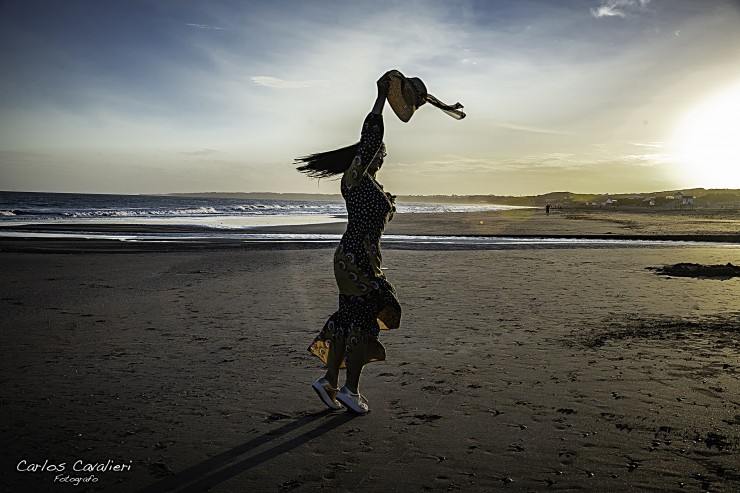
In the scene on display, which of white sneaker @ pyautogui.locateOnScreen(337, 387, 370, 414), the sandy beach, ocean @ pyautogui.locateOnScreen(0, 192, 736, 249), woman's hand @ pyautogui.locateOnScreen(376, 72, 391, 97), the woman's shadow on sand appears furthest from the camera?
ocean @ pyautogui.locateOnScreen(0, 192, 736, 249)

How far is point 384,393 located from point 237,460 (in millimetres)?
1676

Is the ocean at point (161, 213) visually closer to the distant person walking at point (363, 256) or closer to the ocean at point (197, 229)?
the ocean at point (197, 229)

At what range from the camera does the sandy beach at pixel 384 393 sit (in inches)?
132

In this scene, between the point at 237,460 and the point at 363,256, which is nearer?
the point at 237,460

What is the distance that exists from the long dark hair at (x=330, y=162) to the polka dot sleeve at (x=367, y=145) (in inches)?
9.2

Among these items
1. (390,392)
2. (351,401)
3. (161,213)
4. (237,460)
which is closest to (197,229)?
(390,392)


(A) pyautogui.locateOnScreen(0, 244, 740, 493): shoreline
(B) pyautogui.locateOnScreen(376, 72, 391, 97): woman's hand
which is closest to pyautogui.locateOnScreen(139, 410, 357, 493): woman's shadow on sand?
(A) pyautogui.locateOnScreen(0, 244, 740, 493): shoreline

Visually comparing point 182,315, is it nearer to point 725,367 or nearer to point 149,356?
point 149,356

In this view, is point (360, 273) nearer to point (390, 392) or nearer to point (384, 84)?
point (390, 392)

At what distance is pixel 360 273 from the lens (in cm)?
428

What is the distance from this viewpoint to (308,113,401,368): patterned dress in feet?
13.9

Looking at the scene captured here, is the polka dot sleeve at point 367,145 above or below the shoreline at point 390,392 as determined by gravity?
above

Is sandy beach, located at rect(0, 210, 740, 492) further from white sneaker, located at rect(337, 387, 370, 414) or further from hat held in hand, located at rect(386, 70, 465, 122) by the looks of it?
hat held in hand, located at rect(386, 70, 465, 122)

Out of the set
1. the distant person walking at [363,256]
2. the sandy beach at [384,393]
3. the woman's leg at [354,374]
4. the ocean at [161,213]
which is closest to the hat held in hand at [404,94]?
the distant person walking at [363,256]
